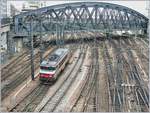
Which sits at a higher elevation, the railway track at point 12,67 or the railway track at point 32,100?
the railway track at point 12,67

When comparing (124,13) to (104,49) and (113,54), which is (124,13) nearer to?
(104,49)

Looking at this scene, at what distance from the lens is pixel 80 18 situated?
66500 mm

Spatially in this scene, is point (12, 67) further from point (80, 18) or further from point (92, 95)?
point (80, 18)

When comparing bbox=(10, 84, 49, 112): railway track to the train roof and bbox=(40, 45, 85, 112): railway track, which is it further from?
the train roof

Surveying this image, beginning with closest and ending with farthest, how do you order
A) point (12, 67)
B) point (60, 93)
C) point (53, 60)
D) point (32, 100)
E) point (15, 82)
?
point (32, 100), point (60, 93), point (15, 82), point (53, 60), point (12, 67)

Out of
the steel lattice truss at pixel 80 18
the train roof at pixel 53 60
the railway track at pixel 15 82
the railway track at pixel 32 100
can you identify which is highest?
the steel lattice truss at pixel 80 18

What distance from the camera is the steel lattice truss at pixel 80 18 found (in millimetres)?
59344

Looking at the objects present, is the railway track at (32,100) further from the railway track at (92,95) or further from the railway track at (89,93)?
the railway track at (92,95)

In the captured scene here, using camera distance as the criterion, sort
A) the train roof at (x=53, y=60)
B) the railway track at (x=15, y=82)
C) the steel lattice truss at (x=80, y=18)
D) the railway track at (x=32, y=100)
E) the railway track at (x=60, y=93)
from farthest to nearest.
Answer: the steel lattice truss at (x=80, y=18), the train roof at (x=53, y=60), the railway track at (x=15, y=82), the railway track at (x=60, y=93), the railway track at (x=32, y=100)

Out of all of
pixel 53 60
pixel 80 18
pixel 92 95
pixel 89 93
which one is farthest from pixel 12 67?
pixel 80 18

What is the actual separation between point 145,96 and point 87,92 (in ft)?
17.8

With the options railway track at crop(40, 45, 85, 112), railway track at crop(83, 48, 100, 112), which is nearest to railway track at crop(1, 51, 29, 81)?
railway track at crop(40, 45, 85, 112)

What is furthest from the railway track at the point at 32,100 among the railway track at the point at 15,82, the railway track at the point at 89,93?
the railway track at the point at 89,93

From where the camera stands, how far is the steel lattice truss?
5934 cm
